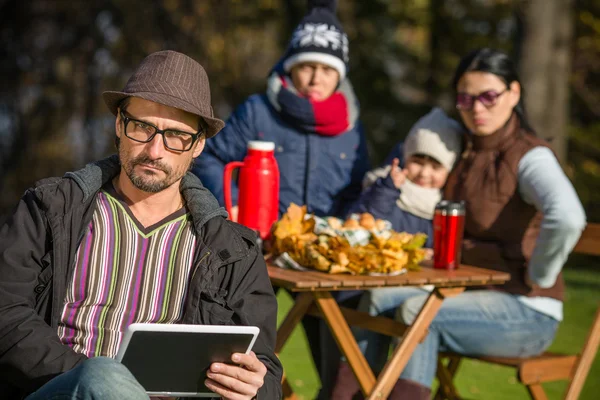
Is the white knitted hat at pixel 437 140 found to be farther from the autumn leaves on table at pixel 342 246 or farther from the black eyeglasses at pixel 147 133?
the black eyeglasses at pixel 147 133

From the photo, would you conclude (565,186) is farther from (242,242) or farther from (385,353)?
(242,242)

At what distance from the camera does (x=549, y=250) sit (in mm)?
3908

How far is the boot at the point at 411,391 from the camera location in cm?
381

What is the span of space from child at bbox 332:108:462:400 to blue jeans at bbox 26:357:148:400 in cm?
192

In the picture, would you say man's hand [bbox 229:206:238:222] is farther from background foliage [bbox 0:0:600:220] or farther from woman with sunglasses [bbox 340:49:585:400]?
background foliage [bbox 0:0:600:220]

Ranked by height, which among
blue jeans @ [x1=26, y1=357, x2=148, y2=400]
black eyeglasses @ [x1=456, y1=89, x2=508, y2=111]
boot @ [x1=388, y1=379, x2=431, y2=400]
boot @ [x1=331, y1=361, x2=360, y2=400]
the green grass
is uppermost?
black eyeglasses @ [x1=456, y1=89, x2=508, y2=111]

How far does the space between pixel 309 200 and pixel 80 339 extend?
6.46 ft

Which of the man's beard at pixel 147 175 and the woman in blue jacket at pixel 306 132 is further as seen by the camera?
the woman in blue jacket at pixel 306 132

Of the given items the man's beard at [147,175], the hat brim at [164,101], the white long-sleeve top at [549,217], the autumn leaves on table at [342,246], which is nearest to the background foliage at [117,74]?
the white long-sleeve top at [549,217]

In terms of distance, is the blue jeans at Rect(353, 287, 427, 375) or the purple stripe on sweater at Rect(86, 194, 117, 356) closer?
the purple stripe on sweater at Rect(86, 194, 117, 356)

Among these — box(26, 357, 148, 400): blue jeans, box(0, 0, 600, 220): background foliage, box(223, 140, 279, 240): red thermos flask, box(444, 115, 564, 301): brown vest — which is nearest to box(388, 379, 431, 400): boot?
box(444, 115, 564, 301): brown vest

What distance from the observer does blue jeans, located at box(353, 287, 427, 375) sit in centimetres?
409

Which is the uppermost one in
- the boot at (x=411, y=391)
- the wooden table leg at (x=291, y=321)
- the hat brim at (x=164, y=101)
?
the hat brim at (x=164, y=101)

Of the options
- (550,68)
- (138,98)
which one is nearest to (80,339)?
(138,98)
